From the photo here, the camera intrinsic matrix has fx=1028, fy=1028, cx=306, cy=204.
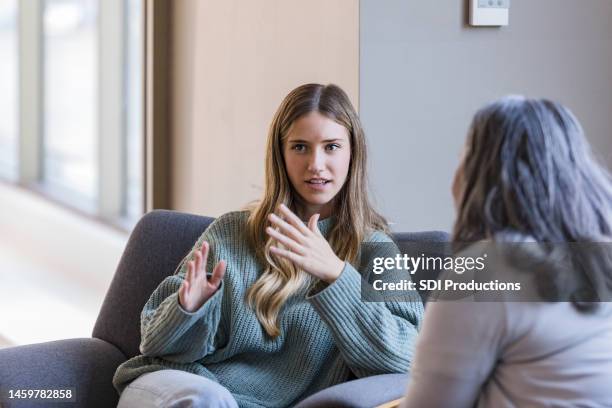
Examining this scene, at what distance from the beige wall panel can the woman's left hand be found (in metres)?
0.80

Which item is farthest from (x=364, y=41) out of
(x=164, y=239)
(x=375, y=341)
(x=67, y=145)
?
(x=67, y=145)

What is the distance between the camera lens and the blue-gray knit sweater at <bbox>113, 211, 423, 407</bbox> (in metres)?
2.00

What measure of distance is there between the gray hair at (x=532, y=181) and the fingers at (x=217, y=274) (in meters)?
0.67

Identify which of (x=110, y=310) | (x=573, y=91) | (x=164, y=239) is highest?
(x=573, y=91)

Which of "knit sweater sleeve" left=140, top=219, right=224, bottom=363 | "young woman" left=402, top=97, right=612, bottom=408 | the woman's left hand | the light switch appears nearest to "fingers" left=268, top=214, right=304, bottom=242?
the woman's left hand

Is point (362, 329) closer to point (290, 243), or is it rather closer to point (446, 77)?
point (290, 243)

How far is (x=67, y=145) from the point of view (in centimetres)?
591

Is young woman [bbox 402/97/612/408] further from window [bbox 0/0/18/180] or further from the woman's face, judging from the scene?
window [bbox 0/0/18/180]

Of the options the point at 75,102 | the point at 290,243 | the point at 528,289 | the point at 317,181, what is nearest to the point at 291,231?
the point at 290,243

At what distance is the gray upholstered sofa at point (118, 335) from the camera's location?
2.14m

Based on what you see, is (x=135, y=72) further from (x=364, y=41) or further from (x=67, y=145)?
(x=364, y=41)

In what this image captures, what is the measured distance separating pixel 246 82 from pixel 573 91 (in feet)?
3.11

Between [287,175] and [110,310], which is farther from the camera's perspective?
[110,310]

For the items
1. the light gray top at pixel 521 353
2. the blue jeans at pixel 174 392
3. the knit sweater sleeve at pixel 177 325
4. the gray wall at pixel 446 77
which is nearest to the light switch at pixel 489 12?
the gray wall at pixel 446 77
